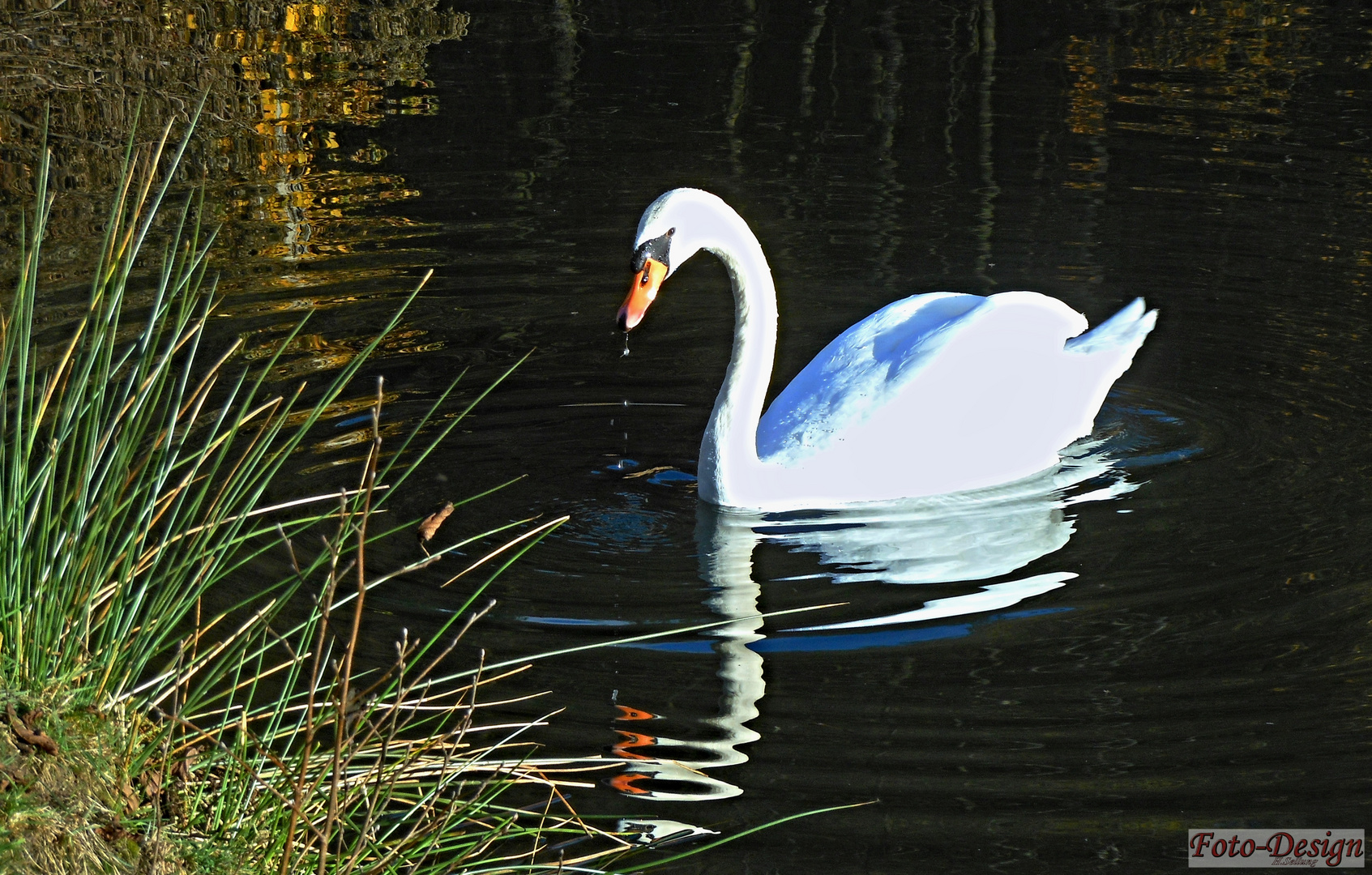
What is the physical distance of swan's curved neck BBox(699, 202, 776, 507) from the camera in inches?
231

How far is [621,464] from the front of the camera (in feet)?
21.1

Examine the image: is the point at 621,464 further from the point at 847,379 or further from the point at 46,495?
the point at 46,495

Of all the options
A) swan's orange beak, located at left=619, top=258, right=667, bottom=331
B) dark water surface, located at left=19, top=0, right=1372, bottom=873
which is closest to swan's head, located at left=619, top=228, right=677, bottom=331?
swan's orange beak, located at left=619, top=258, right=667, bottom=331

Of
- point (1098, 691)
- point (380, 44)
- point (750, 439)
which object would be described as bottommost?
point (1098, 691)

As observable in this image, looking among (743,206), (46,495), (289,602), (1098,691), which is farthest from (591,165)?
(46,495)

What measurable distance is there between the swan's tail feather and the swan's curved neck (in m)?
1.53

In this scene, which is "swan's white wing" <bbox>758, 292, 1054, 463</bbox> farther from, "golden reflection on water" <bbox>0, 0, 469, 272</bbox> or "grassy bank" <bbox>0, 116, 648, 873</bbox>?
"golden reflection on water" <bbox>0, 0, 469, 272</bbox>

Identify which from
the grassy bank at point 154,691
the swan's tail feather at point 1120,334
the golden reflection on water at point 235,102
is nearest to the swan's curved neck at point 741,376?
the swan's tail feather at point 1120,334

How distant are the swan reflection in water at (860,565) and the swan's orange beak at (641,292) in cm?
88

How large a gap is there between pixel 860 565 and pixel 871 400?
796mm

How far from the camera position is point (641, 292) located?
17.9 feet

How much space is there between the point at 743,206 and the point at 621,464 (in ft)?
12.8

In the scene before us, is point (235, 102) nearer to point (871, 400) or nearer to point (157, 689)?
point (871, 400)

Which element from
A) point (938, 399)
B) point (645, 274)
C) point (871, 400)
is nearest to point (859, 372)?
point (871, 400)
